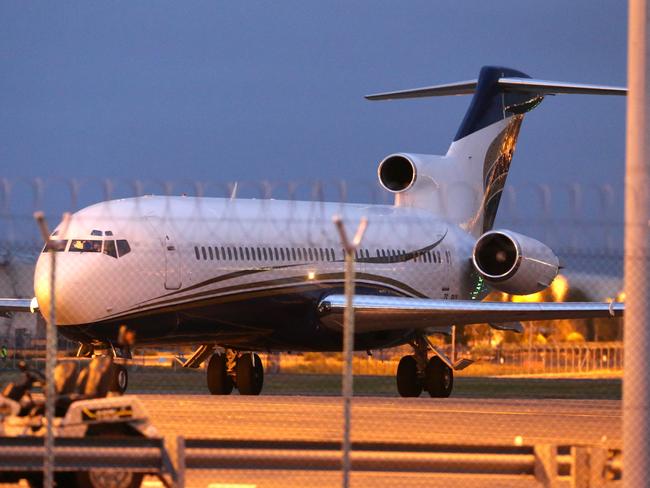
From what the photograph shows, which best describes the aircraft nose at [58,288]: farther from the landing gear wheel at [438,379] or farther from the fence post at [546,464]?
the fence post at [546,464]

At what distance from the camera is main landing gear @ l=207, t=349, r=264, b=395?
27969 millimetres

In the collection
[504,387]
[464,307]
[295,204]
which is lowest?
[504,387]

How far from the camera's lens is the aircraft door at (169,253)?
24922 mm

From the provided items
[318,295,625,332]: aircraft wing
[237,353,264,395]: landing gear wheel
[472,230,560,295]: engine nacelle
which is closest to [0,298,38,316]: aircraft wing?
[237,353,264,395]: landing gear wheel

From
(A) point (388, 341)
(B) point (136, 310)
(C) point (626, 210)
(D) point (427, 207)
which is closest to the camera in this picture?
(C) point (626, 210)

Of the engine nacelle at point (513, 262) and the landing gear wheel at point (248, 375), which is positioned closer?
the landing gear wheel at point (248, 375)

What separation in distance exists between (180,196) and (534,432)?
10.9 meters

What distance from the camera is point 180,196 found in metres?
26.9

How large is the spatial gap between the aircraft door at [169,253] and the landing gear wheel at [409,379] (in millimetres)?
6549

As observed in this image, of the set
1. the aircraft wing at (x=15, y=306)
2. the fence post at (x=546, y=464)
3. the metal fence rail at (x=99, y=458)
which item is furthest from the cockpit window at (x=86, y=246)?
the fence post at (x=546, y=464)

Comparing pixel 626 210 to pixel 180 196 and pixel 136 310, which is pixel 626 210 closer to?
pixel 136 310

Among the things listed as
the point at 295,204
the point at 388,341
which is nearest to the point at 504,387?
the point at 388,341

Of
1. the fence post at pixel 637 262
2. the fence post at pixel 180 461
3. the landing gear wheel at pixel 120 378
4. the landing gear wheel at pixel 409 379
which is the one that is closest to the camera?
the fence post at pixel 180 461

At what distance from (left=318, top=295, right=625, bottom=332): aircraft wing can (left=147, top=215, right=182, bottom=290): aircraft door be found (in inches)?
136
